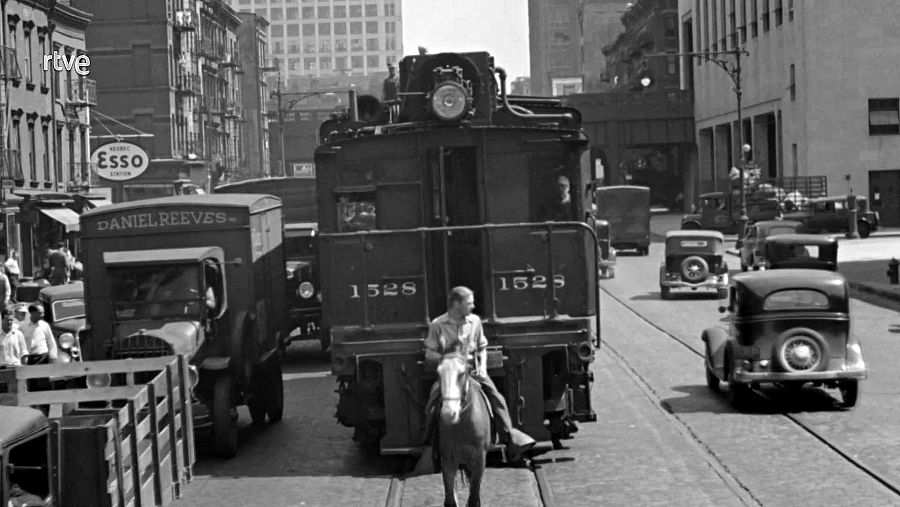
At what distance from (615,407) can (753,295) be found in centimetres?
238

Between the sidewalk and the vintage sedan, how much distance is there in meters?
16.3

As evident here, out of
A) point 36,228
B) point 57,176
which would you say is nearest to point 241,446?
point 36,228

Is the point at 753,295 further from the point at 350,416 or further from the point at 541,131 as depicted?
the point at 350,416

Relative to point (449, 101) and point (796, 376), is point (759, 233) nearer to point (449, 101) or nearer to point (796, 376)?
point (796, 376)

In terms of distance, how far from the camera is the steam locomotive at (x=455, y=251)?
1548cm

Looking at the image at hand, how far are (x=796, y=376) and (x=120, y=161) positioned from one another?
3711 centimetres

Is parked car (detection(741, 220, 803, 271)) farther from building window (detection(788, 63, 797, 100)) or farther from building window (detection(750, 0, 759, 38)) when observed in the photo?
building window (detection(750, 0, 759, 38))

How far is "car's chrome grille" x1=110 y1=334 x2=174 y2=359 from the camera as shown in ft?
54.4

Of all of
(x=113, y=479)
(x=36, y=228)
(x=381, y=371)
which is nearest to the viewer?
(x=113, y=479)

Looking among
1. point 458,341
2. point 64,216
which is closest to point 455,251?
point 458,341

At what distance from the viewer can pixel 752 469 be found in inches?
593

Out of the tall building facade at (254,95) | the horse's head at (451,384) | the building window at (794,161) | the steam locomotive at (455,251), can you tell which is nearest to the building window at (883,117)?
the building window at (794,161)

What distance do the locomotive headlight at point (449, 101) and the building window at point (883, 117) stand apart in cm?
6208

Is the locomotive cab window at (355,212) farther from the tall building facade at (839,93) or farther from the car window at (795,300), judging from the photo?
the tall building facade at (839,93)
